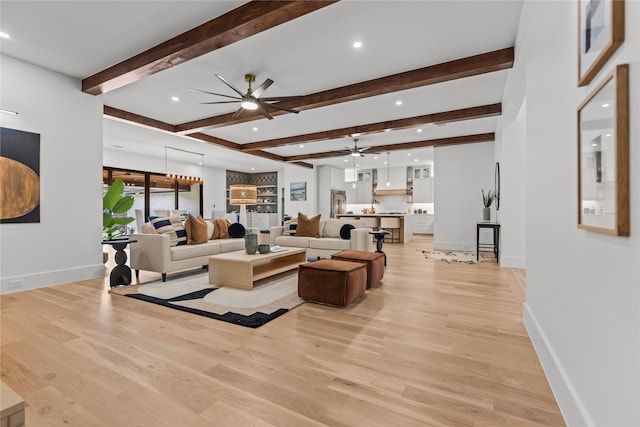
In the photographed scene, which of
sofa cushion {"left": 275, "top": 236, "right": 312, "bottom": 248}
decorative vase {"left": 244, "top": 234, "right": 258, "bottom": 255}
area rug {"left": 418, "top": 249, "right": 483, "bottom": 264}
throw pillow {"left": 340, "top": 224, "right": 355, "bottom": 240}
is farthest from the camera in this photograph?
area rug {"left": 418, "top": 249, "right": 483, "bottom": 264}

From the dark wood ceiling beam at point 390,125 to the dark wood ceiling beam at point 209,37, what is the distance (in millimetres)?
4017

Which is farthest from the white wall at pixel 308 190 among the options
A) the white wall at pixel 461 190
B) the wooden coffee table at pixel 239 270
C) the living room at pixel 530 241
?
the wooden coffee table at pixel 239 270

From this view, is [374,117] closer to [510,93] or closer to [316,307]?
[510,93]

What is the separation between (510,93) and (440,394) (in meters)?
4.09

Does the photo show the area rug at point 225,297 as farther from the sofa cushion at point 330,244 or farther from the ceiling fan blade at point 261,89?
the ceiling fan blade at point 261,89

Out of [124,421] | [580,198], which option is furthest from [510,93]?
[124,421]

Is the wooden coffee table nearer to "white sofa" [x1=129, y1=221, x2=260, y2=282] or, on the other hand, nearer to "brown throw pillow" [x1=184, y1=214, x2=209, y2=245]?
"white sofa" [x1=129, y1=221, x2=260, y2=282]

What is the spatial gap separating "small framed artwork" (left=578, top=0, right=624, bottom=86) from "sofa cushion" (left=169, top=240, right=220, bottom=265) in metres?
4.53

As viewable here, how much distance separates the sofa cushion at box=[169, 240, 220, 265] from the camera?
14.0ft

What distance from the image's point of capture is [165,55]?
335 centimetres

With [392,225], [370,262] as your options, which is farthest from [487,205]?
[370,262]

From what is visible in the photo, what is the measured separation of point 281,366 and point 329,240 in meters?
3.72

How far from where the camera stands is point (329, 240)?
5.59m

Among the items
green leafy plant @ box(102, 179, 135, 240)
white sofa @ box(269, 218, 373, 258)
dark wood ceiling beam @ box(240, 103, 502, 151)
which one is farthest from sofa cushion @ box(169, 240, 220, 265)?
dark wood ceiling beam @ box(240, 103, 502, 151)
